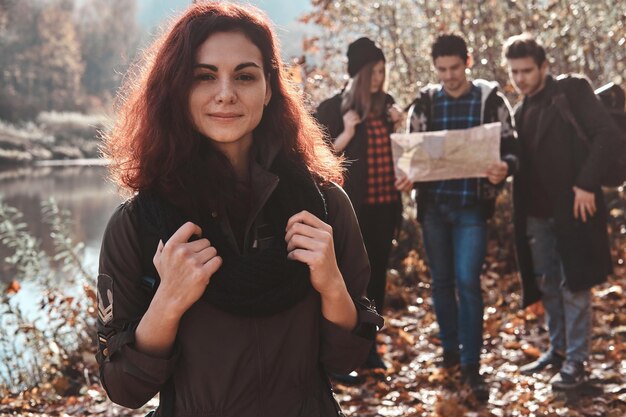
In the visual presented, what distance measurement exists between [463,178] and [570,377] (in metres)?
1.48

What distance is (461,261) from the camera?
4863mm

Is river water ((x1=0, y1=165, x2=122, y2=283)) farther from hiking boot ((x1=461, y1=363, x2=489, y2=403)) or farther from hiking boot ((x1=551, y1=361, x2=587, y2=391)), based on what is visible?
hiking boot ((x1=551, y1=361, x2=587, y2=391))

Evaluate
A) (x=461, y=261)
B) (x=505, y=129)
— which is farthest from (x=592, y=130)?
(x=461, y=261)

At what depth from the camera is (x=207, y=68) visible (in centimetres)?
191

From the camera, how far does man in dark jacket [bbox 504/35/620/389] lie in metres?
4.64

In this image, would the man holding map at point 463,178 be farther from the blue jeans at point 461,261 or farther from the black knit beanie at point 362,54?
the black knit beanie at point 362,54

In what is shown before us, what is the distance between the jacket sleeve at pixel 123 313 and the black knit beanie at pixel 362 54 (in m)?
3.51

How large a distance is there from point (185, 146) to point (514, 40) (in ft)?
11.8

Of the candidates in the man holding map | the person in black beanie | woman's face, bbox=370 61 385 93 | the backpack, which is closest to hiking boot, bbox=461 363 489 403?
the man holding map

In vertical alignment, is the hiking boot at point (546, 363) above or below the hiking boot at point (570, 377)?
below

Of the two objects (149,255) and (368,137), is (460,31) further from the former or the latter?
(149,255)

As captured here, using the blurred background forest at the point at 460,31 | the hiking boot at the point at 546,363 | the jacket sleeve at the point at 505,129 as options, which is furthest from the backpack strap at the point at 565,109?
the blurred background forest at the point at 460,31

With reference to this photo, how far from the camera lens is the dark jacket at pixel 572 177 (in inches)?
183

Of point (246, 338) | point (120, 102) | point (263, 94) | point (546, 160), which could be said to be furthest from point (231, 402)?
point (546, 160)
